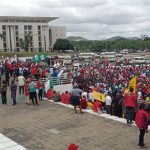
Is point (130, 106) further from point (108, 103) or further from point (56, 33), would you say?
point (56, 33)

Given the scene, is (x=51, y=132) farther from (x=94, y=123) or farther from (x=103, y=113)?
(x=103, y=113)

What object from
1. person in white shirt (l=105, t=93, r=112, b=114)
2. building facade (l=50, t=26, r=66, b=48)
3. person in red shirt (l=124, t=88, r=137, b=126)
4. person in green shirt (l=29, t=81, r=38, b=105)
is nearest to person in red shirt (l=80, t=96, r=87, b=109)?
person in white shirt (l=105, t=93, r=112, b=114)

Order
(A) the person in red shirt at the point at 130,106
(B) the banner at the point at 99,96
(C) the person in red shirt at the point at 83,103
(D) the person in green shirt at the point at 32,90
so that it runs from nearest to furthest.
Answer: (A) the person in red shirt at the point at 130,106
(C) the person in red shirt at the point at 83,103
(B) the banner at the point at 99,96
(D) the person in green shirt at the point at 32,90

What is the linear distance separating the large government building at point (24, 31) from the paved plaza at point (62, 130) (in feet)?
385

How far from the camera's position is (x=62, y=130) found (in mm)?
12875

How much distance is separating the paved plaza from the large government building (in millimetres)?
117498

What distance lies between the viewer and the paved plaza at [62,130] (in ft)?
36.7

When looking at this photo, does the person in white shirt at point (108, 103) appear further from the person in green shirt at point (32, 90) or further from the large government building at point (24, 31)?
the large government building at point (24, 31)

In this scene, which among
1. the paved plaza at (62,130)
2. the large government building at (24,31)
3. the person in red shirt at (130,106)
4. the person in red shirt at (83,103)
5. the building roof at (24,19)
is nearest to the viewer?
the paved plaza at (62,130)

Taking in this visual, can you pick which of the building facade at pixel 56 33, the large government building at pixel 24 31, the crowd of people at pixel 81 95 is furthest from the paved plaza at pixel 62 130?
the building facade at pixel 56 33

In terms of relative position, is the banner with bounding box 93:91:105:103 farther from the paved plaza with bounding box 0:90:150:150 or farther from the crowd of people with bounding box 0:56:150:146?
the paved plaza with bounding box 0:90:150:150

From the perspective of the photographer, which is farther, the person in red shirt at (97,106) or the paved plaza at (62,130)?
Answer: the person in red shirt at (97,106)

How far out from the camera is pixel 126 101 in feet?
42.4

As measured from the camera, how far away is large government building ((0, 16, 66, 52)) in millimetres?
133250
